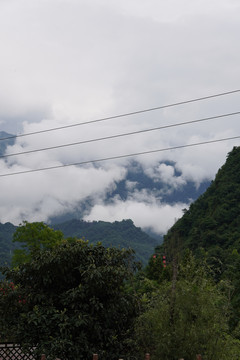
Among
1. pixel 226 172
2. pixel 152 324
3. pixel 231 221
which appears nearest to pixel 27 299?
pixel 152 324

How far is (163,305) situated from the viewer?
27.1ft

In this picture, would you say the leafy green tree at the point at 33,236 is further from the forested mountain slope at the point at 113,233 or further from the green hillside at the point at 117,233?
the green hillside at the point at 117,233

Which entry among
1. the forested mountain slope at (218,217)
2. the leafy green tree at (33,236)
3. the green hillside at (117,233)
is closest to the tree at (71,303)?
the leafy green tree at (33,236)

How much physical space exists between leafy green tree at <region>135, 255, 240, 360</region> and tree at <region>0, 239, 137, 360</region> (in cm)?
68

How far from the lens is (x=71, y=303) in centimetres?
852

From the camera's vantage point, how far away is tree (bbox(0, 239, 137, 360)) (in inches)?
327

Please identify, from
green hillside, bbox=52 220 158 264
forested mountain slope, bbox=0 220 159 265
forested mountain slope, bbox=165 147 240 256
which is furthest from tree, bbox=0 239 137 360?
green hillside, bbox=52 220 158 264

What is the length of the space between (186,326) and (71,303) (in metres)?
2.38

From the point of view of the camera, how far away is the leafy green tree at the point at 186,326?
771cm

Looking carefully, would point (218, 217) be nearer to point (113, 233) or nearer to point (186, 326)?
point (186, 326)

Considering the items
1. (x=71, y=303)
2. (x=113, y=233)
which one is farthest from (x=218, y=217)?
(x=113, y=233)

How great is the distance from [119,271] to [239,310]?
16.6 metres

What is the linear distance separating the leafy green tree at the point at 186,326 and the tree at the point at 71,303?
26.7 inches

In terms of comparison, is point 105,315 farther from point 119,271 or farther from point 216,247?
point 216,247
